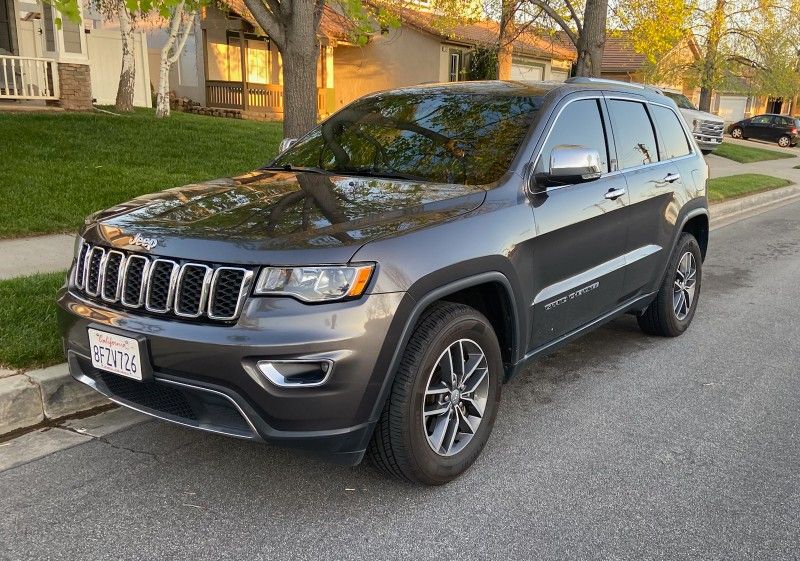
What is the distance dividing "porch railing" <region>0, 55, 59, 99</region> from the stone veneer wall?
6.0 inches

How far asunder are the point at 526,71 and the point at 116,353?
29362 mm

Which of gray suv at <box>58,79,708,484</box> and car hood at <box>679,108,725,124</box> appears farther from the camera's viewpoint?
car hood at <box>679,108,725,124</box>

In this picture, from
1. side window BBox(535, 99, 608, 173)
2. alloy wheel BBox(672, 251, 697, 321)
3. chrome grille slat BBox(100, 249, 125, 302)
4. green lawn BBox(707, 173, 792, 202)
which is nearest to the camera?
chrome grille slat BBox(100, 249, 125, 302)

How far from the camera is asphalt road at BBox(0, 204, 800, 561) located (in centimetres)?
279

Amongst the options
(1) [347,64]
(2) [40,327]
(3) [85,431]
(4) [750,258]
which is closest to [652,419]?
(3) [85,431]

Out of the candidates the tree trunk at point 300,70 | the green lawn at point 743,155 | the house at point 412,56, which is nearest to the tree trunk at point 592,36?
the tree trunk at point 300,70

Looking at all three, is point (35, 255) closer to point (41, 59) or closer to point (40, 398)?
point (40, 398)

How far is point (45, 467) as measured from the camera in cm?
333

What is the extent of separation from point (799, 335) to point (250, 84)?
833 inches

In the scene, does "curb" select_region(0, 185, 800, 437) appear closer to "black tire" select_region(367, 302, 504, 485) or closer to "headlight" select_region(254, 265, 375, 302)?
"headlight" select_region(254, 265, 375, 302)

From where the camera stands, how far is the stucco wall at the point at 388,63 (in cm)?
2588

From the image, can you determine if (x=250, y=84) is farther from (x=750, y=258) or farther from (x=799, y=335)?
(x=799, y=335)

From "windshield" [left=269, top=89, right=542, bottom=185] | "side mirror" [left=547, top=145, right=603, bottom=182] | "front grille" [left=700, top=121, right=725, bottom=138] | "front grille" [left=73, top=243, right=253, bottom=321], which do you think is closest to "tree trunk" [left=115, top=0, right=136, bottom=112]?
"windshield" [left=269, top=89, right=542, bottom=185]

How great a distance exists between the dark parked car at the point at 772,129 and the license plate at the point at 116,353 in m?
37.3
